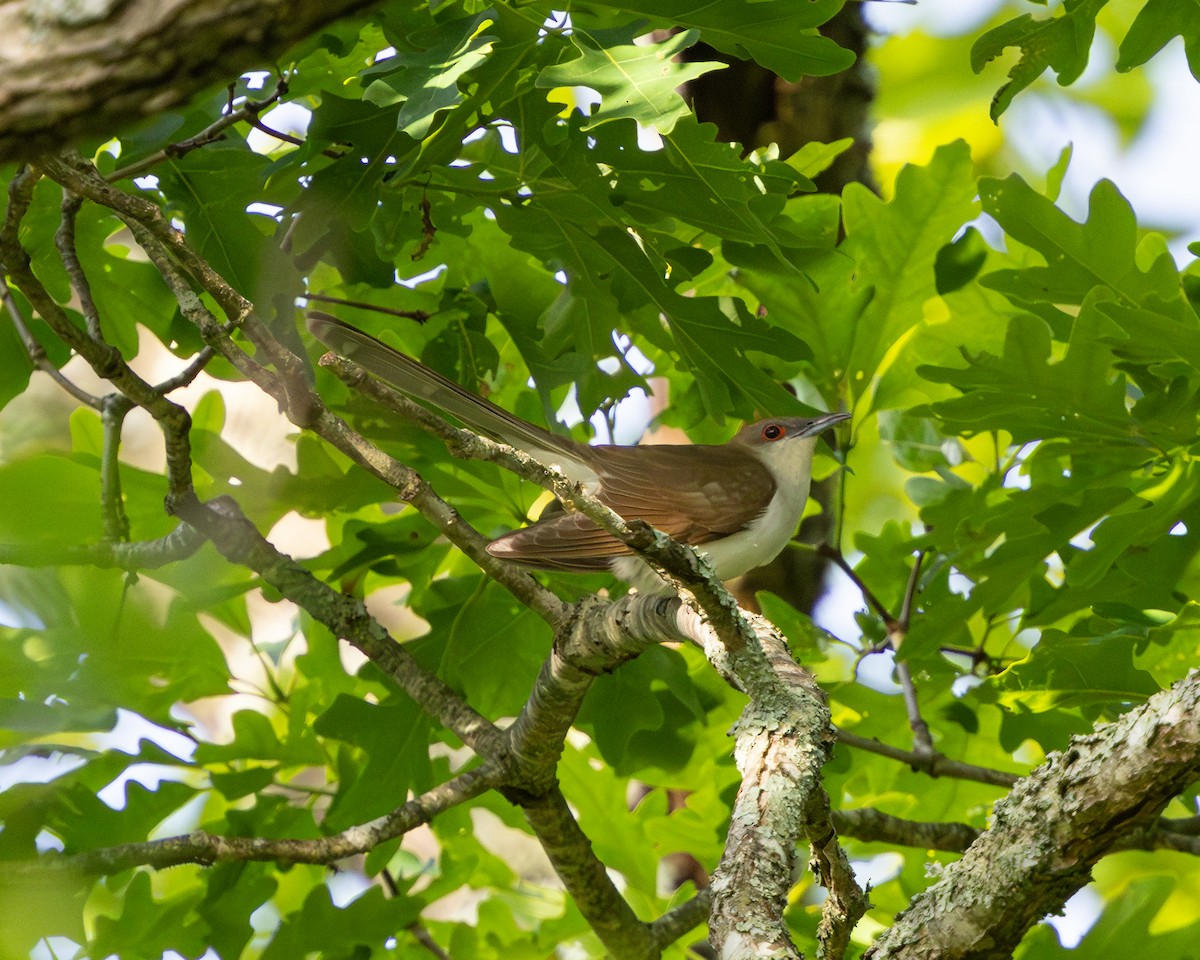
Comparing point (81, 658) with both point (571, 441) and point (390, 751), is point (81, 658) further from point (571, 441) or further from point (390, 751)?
point (571, 441)

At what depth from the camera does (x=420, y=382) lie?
346 cm

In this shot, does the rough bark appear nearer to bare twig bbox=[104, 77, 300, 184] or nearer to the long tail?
bare twig bbox=[104, 77, 300, 184]

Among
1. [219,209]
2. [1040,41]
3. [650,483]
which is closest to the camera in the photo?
[1040,41]

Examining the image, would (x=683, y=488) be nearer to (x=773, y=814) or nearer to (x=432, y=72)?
(x=432, y=72)

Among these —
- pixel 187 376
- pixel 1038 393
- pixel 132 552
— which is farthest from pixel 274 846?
pixel 1038 393

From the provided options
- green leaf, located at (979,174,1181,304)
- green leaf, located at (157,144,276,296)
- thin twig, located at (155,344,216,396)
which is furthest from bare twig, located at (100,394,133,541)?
green leaf, located at (979,174,1181,304)

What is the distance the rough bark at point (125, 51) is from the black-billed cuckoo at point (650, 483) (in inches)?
79.8

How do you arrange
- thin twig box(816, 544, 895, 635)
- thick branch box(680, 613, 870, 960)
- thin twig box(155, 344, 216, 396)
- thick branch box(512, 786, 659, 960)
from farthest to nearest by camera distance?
thin twig box(816, 544, 895, 635) → thick branch box(512, 786, 659, 960) → thin twig box(155, 344, 216, 396) → thick branch box(680, 613, 870, 960)

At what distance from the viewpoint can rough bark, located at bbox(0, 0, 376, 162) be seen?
1208 millimetres

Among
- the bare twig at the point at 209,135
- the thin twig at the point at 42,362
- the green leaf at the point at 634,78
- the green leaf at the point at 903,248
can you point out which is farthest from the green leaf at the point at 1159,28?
the thin twig at the point at 42,362

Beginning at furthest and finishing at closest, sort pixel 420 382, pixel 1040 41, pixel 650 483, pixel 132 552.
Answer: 1. pixel 650 483
2. pixel 420 382
3. pixel 132 552
4. pixel 1040 41

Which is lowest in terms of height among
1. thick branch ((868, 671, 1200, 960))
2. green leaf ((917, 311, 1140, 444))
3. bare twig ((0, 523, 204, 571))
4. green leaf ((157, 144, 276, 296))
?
thick branch ((868, 671, 1200, 960))

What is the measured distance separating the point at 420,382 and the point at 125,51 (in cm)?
225

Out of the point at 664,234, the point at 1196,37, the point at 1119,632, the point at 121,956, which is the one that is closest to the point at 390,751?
the point at 121,956
